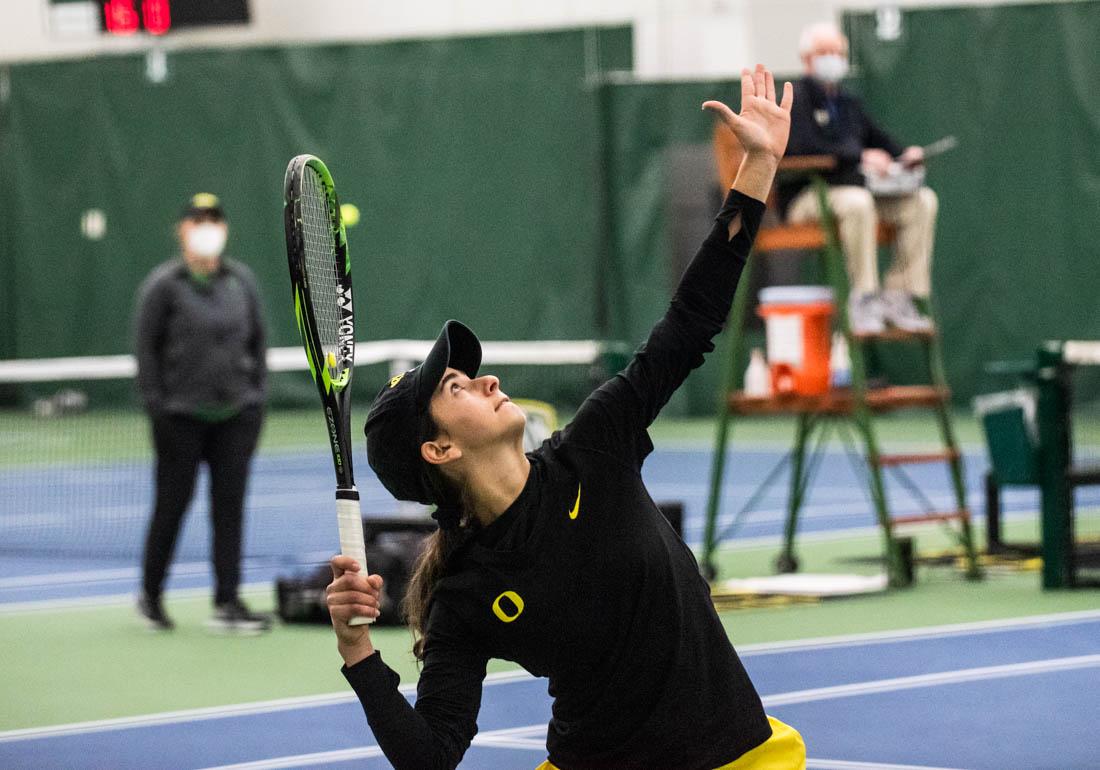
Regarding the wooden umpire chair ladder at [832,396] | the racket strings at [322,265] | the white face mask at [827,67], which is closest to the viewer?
the racket strings at [322,265]

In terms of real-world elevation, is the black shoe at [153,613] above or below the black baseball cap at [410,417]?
below

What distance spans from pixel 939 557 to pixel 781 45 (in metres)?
8.75

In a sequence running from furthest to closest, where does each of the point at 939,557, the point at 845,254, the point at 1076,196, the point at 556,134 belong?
the point at 556,134 → the point at 1076,196 → the point at 939,557 → the point at 845,254

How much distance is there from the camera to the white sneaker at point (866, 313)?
8.68m

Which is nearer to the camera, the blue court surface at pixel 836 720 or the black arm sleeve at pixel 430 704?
the black arm sleeve at pixel 430 704

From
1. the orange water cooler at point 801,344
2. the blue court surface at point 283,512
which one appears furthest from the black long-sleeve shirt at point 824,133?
the blue court surface at point 283,512

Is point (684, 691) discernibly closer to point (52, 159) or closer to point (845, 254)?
point (845, 254)

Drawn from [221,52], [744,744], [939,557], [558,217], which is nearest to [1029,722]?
[744,744]

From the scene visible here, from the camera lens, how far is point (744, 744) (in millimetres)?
3477

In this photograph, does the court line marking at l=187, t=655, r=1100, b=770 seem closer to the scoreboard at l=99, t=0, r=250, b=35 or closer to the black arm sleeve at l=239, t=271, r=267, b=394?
the black arm sleeve at l=239, t=271, r=267, b=394

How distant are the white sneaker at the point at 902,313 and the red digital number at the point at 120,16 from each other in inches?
452

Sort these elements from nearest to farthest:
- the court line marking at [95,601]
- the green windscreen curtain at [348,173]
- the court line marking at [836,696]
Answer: the court line marking at [836,696]
the court line marking at [95,601]
the green windscreen curtain at [348,173]

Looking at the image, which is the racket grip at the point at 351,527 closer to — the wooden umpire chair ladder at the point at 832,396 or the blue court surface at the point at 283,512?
the wooden umpire chair ladder at the point at 832,396

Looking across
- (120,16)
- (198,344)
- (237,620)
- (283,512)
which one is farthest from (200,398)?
(120,16)
